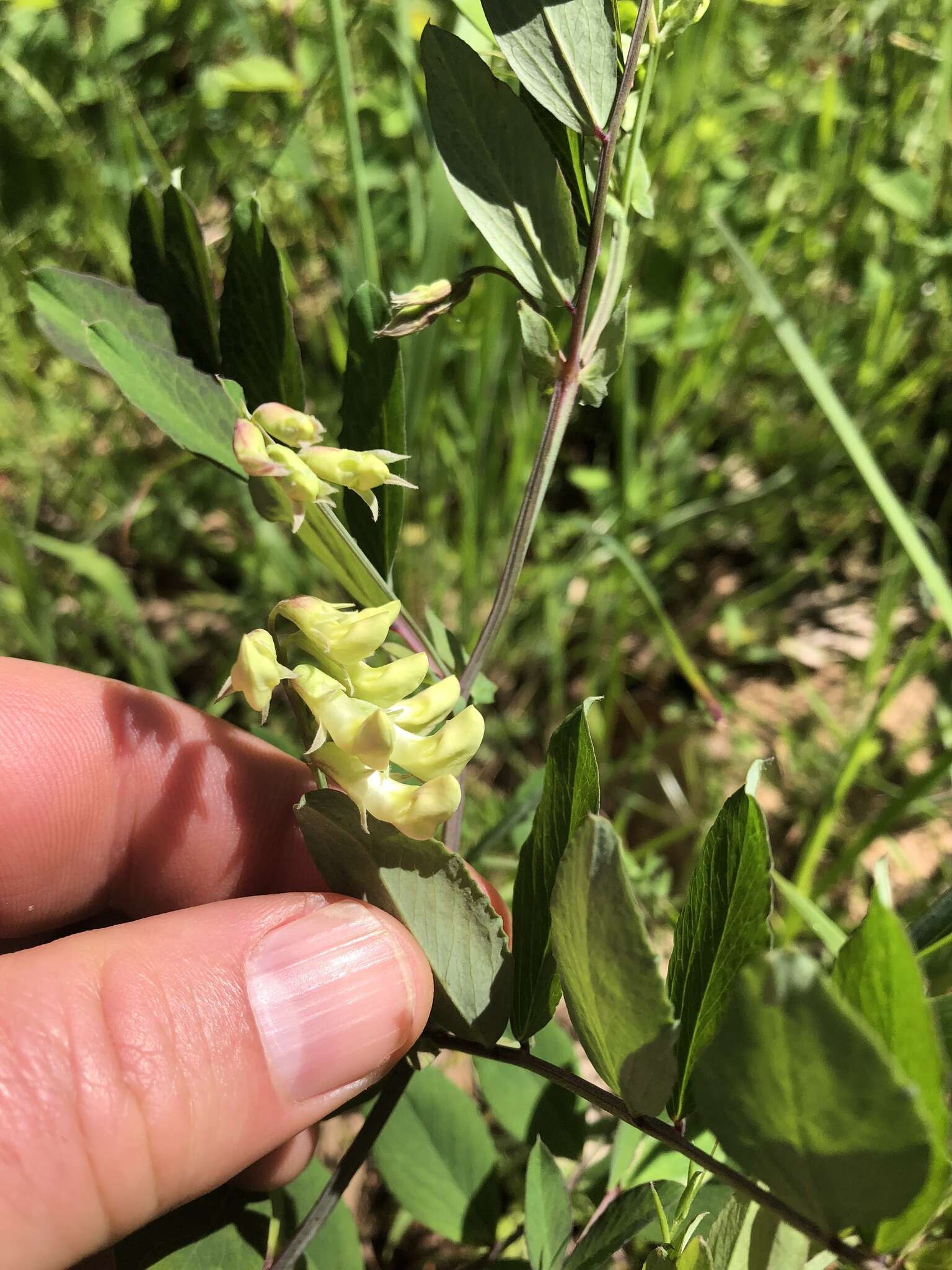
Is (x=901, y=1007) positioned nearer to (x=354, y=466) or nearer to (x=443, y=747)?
(x=443, y=747)

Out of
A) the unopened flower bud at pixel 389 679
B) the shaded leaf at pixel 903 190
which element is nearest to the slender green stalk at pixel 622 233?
the unopened flower bud at pixel 389 679

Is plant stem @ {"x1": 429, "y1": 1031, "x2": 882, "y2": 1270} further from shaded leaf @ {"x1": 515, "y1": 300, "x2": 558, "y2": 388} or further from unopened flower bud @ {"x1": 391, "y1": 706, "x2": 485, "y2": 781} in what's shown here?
shaded leaf @ {"x1": 515, "y1": 300, "x2": 558, "y2": 388}

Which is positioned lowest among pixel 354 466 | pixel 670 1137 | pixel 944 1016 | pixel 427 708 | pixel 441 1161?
pixel 441 1161


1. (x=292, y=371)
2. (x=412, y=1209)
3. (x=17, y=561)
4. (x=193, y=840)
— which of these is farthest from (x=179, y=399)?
(x=17, y=561)

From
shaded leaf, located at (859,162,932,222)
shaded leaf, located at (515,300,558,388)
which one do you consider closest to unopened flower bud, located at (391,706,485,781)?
shaded leaf, located at (515,300,558,388)

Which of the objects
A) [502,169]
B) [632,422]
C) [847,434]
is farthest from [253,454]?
[632,422]
